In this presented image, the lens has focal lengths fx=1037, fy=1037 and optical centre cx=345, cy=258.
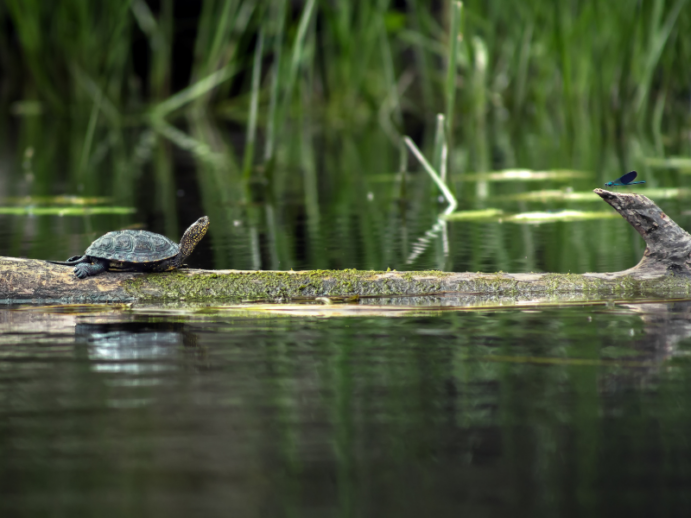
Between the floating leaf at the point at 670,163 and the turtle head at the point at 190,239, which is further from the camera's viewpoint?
the floating leaf at the point at 670,163

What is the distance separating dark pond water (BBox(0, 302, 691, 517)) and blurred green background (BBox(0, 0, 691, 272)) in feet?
4.02

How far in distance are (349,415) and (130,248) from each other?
1.43 meters

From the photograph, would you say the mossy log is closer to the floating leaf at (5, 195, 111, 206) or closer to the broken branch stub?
the broken branch stub

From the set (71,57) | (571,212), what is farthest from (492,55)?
(571,212)

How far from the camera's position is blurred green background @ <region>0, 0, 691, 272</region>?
198 inches

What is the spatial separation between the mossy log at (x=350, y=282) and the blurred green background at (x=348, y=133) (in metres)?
0.56

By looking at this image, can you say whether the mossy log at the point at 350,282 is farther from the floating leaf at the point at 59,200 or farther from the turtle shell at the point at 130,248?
the floating leaf at the point at 59,200

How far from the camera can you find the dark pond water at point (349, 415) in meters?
1.70

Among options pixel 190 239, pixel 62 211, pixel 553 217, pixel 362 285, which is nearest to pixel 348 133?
pixel 62 211

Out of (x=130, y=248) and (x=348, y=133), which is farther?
(x=348, y=133)

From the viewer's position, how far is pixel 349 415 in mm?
2102

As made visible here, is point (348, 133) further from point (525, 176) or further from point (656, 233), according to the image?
point (656, 233)

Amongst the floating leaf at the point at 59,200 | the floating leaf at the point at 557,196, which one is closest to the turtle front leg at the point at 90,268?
the floating leaf at the point at 59,200

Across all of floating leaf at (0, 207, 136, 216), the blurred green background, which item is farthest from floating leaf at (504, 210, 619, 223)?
floating leaf at (0, 207, 136, 216)
